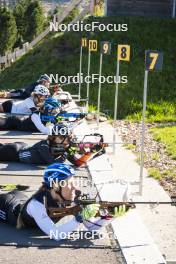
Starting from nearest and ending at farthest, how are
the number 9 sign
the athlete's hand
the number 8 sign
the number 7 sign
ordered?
the athlete's hand
the number 7 sign
the number 8 sign
the number 9 sign

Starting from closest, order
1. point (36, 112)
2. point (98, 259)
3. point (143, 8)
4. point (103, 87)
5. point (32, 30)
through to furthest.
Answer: point (98, 259)
point (36, 112)
point (103, 87)
point (143, 8)
point (32, 30)

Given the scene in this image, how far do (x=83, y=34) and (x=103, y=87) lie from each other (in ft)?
16.5

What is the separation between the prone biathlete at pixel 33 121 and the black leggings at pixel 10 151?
1950 millimetres

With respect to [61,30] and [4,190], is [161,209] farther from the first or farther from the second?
→ [61,30]

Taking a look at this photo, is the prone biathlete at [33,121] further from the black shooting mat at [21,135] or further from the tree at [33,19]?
the tree at [33,19]

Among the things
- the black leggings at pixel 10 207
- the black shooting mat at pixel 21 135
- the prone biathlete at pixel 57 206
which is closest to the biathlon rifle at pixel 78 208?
the prone biathlete at pixel 57 206

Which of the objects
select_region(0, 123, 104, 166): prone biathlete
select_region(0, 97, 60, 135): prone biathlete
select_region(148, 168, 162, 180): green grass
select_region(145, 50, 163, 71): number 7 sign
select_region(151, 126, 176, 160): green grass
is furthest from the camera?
select_region(0, 97, 60, 135): prone biathlete

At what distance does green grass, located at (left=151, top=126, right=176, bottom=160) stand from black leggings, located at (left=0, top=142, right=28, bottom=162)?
120 inches

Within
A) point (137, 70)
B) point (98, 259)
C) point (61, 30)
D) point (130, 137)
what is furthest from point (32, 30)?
point (98, 259)

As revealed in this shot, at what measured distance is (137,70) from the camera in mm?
21547

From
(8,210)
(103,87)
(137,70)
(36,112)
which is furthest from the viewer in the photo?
(137,70)

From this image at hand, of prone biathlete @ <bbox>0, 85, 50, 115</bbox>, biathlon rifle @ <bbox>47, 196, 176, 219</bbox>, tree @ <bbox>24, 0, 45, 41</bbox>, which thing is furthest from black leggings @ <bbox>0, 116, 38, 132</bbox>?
tree @ <bbox>24, 0, 45, 41</bbox>

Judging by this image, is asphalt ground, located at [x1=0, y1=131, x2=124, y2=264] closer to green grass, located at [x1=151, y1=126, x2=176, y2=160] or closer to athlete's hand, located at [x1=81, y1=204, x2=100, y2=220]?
athlete's hand, located at [x1=81, y1=204, x2=100, y2=220]

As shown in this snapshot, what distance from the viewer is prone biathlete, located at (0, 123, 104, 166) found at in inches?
387
